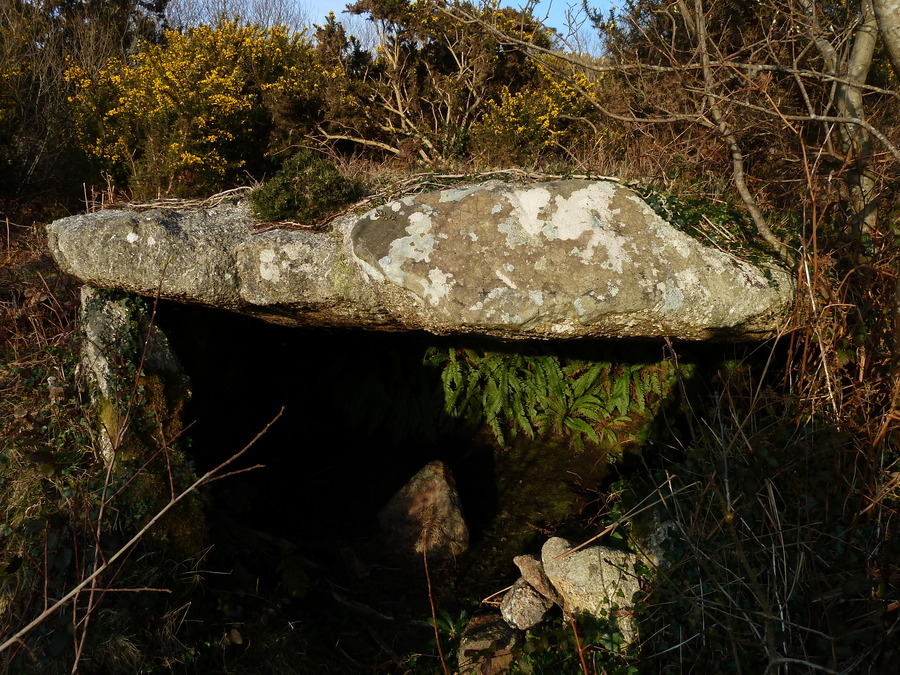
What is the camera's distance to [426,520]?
4.90m

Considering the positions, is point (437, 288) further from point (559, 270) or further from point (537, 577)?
point (537, 577)

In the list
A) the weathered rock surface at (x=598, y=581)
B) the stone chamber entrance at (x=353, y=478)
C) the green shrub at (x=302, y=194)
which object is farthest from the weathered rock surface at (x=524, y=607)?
the green shrub at (x=302, y=194)

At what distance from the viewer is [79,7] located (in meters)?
12.6

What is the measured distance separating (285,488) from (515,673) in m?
2.62

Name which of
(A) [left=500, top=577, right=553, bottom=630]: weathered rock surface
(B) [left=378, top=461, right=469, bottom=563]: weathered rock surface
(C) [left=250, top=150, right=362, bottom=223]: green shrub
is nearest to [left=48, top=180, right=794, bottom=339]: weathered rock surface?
(C) [left=250, top=150, right=362, bottom=223]: green shrub

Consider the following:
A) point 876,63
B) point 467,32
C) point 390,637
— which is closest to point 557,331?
point 390,637

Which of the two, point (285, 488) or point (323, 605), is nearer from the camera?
point (323, 605)

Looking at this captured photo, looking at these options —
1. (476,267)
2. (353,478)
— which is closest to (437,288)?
(476,267)

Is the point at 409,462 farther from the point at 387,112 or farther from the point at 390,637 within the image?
the point at 387,112

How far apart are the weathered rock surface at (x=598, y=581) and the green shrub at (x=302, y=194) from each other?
293 centimetres

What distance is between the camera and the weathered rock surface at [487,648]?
3678 mm

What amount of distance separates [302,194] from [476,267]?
1443 millimetres

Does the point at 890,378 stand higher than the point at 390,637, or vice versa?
the point at 890,378

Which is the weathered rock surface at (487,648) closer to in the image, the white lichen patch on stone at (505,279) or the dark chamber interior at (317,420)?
the dark chamber interior at (317,420)
